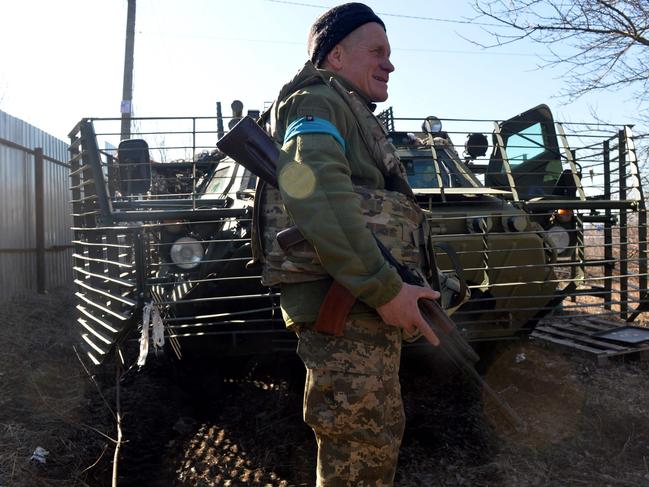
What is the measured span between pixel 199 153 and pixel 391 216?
468 centimetres

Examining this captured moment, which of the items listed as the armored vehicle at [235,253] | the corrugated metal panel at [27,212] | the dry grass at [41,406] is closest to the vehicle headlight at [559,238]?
the armored vehicle at [235,253]

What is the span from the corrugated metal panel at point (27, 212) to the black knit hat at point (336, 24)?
610 centimetres

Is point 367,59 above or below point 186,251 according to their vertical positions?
above

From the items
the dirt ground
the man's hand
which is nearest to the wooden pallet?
the dirt ground

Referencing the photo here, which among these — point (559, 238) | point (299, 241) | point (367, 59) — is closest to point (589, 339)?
point (559, 238)

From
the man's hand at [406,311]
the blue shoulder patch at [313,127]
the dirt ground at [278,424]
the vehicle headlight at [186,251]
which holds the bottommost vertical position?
the dirt ground at [278,424]

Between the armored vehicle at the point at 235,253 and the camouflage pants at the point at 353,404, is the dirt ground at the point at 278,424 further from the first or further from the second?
the camouflage pants at the point at 353,404

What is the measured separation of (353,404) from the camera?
5.57ft

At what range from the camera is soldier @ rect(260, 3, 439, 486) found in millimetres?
1601

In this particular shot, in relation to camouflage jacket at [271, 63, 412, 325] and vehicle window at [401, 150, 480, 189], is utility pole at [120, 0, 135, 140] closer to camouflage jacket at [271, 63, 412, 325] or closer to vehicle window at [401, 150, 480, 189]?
vehicle window at [401, 150, 480, 189]

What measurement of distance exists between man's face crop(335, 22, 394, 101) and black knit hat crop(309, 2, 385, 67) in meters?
0.02

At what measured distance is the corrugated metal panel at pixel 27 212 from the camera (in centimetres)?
739

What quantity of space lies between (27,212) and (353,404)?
751 cm

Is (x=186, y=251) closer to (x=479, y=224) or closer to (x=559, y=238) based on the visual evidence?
(x=479, y=224)
